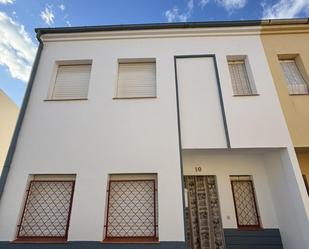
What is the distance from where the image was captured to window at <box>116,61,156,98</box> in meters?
5.82

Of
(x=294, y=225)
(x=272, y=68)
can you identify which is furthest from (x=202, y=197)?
(x=272, y=68)

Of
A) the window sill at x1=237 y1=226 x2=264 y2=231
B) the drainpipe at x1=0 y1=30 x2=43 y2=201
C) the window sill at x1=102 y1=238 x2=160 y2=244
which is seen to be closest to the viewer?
the window sill at x1=102 y1=238 x2=160 y2=244

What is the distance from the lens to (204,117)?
209 inches

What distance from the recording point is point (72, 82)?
19.7 feet

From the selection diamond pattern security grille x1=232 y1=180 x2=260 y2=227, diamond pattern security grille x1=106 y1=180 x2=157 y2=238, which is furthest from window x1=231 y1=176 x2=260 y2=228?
diamond pattern security grille x1=106 y1=180 x2=157 y2=238

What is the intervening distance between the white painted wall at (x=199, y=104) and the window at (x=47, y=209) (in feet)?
10.7

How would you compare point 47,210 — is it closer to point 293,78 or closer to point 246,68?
point 246,68

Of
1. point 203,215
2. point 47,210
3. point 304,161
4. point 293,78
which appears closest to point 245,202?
point 203,215

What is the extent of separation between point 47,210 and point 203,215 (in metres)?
4.21

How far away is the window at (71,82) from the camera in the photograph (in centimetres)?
581

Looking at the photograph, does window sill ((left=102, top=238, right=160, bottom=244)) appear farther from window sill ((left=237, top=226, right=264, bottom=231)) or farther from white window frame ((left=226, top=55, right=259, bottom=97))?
white window frame ((left=226, top=55, right=259, bottom=97))

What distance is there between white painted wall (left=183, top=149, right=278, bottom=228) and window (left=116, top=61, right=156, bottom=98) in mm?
2202

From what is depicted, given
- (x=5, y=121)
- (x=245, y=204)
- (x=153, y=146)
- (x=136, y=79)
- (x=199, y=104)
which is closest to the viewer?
(x=153, y=146)

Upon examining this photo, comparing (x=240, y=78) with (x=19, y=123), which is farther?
(x=240, y=78)
